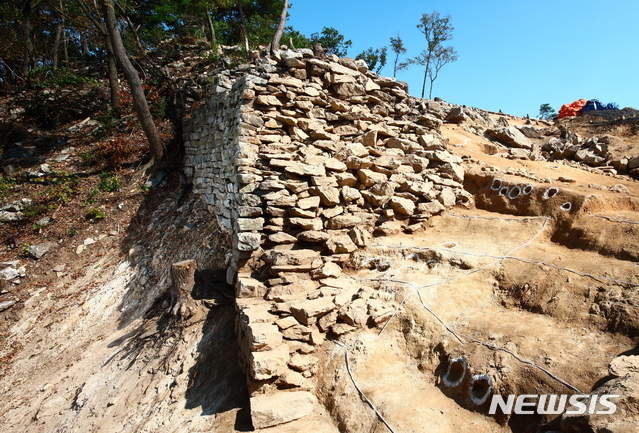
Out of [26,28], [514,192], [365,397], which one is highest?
[26,28]

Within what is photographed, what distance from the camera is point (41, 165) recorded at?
8.78 meters

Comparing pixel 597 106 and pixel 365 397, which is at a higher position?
pixel 597 106

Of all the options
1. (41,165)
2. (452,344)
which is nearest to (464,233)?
(452,344)

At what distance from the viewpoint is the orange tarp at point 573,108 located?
52.2 feet

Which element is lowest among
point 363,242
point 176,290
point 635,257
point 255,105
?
point 176,290

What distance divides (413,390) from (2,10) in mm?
15339

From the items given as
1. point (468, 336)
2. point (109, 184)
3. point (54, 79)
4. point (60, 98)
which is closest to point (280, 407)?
point (468, 336)

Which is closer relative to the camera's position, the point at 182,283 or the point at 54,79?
the point at 182,283

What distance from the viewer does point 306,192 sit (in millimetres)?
4594

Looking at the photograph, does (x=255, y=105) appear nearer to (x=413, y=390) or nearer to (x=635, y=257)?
(x=413, y=390)

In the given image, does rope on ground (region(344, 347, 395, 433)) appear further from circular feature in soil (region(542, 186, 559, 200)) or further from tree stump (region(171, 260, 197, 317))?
circular feature in soil (region(542, 186, 559, 200))

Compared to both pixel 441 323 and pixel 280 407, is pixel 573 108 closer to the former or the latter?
pixel 441 323

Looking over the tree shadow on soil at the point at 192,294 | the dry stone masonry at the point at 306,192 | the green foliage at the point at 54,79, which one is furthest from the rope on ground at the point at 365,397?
the green foliage at the point at 54,79

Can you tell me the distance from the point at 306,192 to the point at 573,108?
1778 centimetres
